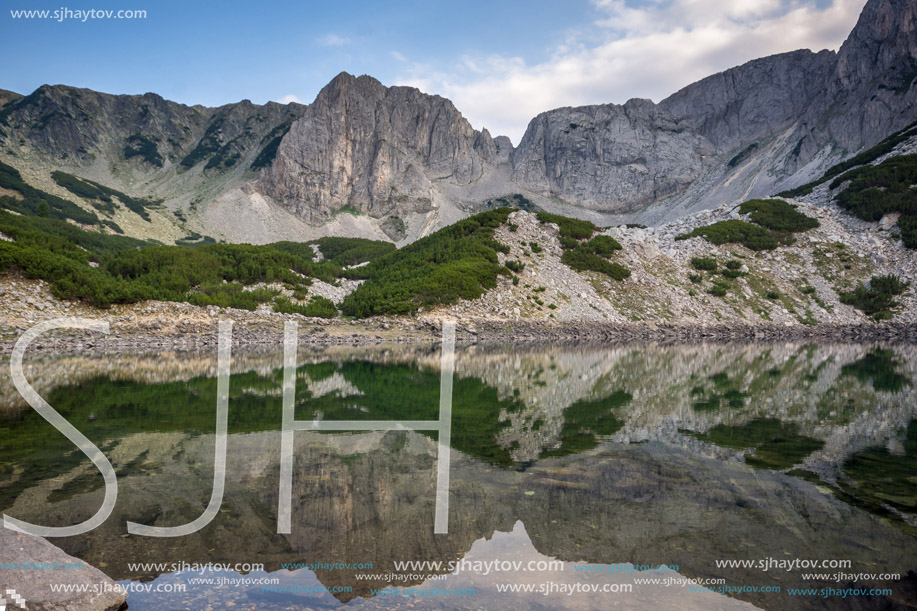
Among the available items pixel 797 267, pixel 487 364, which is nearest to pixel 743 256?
pixel 797 267

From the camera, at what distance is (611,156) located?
176 metres

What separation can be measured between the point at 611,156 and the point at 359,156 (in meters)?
87.3

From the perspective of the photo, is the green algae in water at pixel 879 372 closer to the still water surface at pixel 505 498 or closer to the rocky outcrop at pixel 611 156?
the still water surface at pixel 505 498

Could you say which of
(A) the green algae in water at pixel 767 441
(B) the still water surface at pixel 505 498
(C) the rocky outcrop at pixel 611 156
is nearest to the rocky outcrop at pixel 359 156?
(C) the rocky outcrop at pixel 611 156

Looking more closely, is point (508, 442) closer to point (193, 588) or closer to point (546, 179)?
point (193, 588)

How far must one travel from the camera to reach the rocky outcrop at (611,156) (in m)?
169

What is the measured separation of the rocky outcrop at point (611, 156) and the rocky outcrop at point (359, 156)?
122 feet

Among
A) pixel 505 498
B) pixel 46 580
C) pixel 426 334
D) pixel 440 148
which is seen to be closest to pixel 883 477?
pixel 505 498

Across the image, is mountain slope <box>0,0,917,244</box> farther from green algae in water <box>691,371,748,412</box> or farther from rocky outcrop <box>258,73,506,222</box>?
green algae in water <box>691,371,748,412</box>

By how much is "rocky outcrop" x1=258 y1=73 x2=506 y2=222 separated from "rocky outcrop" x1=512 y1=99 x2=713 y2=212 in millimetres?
37094

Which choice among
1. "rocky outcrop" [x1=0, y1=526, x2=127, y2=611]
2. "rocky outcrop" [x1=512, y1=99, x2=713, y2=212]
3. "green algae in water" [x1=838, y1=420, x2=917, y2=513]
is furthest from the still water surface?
"rocky outcrop" [x1=512, y1=99, x2=713, y2=212]

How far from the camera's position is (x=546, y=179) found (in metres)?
181

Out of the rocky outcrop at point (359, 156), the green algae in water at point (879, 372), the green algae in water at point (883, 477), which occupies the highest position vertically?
the rocky outcrop at point (359, 156)

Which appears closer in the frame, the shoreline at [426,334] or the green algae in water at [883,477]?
the green algae in water at [883,477]
